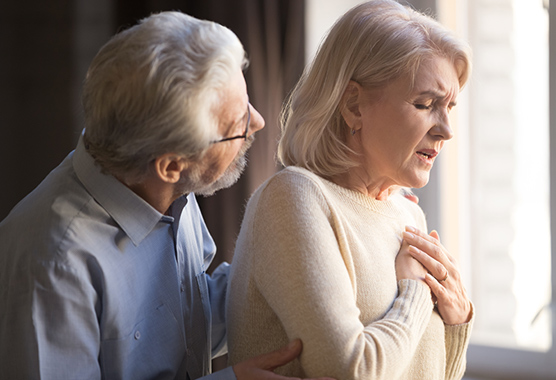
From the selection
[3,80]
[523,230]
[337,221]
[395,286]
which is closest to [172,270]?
[337,221]

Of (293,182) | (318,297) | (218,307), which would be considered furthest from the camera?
(218,307)

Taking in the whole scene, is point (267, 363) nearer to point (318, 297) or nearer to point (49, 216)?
point (318, 297)

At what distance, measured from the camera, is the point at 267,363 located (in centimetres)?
124

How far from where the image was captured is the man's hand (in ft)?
3.95

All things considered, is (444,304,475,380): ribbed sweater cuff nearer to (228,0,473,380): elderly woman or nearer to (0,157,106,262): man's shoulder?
(228,0,473,380): elderly woman

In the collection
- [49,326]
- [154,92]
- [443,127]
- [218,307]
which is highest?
[154,92]

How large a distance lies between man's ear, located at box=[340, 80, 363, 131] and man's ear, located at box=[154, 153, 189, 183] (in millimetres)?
412

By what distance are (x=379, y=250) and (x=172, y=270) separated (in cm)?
50

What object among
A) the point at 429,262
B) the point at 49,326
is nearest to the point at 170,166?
the point at 49,326

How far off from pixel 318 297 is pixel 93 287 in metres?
0.47

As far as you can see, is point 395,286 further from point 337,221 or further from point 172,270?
point 172,270

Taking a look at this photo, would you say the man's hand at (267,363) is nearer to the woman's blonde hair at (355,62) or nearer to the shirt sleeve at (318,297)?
the shirt sleeve at (318,297)

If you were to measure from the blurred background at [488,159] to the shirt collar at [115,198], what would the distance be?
3.75 ft

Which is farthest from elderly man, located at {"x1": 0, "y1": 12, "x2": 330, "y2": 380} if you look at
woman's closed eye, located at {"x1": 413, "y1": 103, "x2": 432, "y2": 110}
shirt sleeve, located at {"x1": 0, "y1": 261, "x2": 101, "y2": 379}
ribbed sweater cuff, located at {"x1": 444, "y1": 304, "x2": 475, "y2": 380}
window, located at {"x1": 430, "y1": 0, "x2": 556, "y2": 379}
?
window, located at {"x1": 430, "y1": 0, "x2": 556, "y2": 379}
